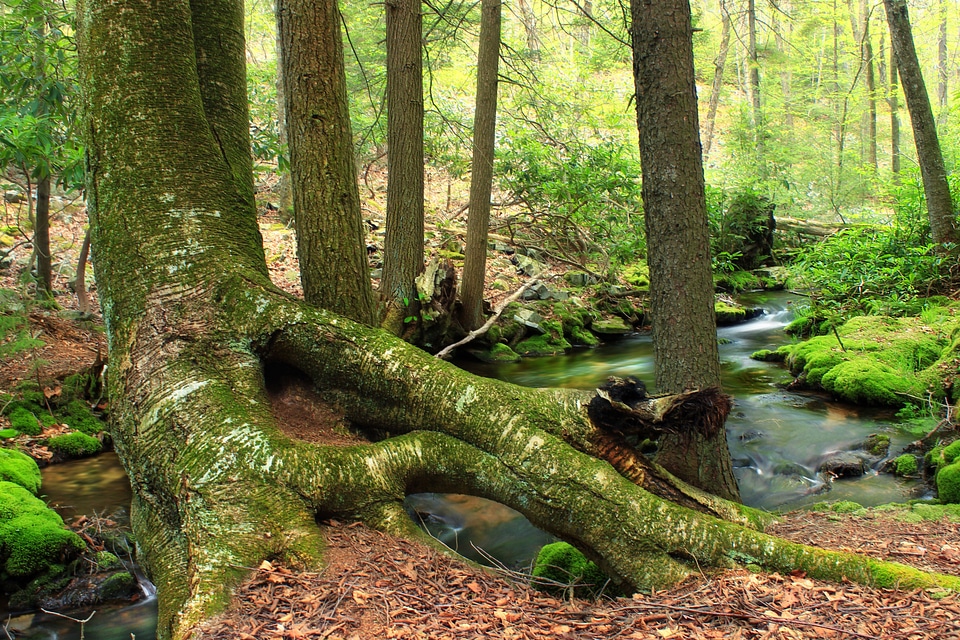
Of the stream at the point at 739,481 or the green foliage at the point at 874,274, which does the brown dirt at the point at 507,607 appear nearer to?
the stream at the point at 739,481

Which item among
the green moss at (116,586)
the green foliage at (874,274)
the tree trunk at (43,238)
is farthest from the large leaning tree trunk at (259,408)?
the green foliage at (874,274)

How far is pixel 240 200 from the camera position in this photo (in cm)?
381

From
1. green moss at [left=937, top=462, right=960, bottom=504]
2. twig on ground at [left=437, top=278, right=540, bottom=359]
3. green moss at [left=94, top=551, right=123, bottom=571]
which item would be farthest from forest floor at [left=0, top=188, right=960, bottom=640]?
twig on ground at [left=437, top=278, right=540, bottom=359]

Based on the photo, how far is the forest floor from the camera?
243cm

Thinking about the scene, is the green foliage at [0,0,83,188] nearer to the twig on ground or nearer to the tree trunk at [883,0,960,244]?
the twig on ground

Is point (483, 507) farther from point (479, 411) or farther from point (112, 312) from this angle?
point (112, 312)

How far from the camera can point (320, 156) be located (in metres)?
4.08

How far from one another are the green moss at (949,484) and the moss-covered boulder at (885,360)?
79.6 inches

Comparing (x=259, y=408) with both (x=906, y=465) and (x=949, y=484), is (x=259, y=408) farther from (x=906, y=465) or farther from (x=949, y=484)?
(x=906, y=465)

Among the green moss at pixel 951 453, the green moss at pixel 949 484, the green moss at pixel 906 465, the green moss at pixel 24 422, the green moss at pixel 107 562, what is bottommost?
the green moss at pixel 107 562

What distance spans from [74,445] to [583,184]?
A: 9.23 meters

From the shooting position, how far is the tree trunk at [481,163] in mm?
9461

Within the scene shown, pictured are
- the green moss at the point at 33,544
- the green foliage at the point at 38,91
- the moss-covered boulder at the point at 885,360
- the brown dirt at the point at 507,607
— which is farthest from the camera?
the moss-covered boulder at the point at 885,360

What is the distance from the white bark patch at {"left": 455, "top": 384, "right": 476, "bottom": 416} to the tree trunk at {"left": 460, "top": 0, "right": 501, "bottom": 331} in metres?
6.96
